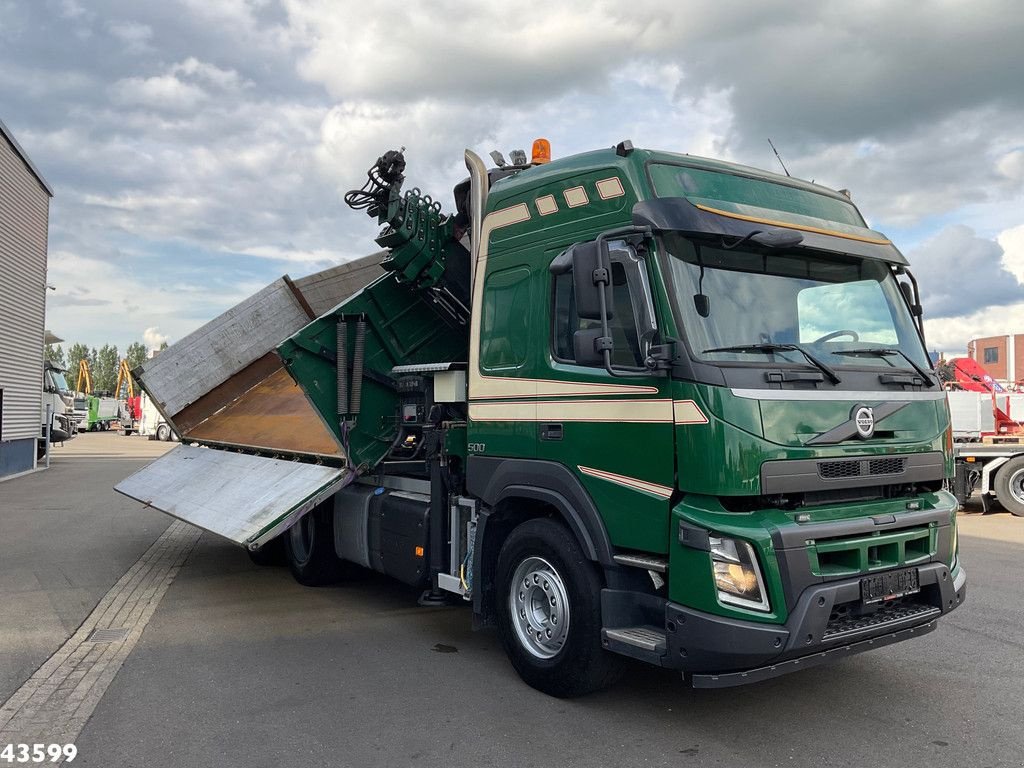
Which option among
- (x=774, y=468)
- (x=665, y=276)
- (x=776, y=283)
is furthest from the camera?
(x=776, y=283)

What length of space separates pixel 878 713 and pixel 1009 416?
1333 cm

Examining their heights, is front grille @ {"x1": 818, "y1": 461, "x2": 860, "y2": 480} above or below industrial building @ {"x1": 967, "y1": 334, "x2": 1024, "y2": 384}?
below

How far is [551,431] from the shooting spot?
482 cm

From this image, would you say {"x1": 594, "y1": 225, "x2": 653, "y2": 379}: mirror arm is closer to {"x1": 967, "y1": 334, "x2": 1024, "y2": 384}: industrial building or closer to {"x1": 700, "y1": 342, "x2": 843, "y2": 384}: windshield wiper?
{"x1": 700, "y1": 342, "x2": 843, "y2": 384}: windshield wiper

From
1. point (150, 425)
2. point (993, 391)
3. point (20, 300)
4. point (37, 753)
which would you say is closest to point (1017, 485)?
point (993, 391)

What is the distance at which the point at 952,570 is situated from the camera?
15.0ft

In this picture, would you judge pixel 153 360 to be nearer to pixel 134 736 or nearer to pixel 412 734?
pixel 134 736

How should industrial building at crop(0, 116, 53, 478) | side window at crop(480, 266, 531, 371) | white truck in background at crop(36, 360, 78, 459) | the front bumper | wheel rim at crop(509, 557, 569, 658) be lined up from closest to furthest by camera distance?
the front bumper → wheel rim at crop(509, 557, 569, 658) → side window at crop(480, 266, 531, 371) → industrial building at crop(0, 116, 53, 478) → white truck in background at crop(36, 360, 78, 459)

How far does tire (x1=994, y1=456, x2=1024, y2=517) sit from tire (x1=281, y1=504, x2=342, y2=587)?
1141 centimetres

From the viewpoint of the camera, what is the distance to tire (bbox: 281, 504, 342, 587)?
7.53m

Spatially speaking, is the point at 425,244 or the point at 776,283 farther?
the point at 425,244

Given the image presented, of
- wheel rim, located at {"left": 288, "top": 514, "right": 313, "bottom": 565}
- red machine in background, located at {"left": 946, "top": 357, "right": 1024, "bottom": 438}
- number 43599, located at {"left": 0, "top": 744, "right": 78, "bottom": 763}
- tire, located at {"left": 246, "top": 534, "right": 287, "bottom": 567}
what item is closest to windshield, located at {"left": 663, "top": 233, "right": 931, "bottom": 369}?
number 43599, located at {"left": 0, "top": 744, "right": 78, "bottom": 763}

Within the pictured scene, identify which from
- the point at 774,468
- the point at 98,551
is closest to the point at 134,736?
the point at 774,468

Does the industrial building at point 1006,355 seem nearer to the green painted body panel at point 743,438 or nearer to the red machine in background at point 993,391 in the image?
the red machine in background at point 993,391
